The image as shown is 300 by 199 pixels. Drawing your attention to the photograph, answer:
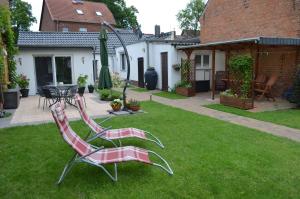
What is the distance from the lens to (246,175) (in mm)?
4133

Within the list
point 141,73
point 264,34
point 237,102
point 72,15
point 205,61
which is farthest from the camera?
point 72,15

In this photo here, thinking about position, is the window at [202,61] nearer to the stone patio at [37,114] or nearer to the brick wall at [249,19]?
the brick wall at [249,19]

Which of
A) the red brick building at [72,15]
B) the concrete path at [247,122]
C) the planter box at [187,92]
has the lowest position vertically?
the concrete path at [247,122]

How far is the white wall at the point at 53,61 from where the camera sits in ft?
48.3

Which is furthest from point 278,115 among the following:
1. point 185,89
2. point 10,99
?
point 10,99

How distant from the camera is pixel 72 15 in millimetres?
36500

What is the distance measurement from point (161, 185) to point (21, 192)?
1911 millimetres

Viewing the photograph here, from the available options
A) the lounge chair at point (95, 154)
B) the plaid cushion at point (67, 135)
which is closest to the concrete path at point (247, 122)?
the lounge chair at point (95, 154)

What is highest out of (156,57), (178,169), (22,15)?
(22,15)

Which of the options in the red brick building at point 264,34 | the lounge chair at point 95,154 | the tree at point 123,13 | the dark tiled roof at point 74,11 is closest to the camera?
the lounge chair at point 95,154

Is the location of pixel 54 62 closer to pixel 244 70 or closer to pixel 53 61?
pixel 53 61

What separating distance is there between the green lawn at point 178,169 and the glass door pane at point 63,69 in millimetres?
9432

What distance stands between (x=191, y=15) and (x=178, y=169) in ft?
162

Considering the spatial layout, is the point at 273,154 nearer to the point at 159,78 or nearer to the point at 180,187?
the point at 180,187
